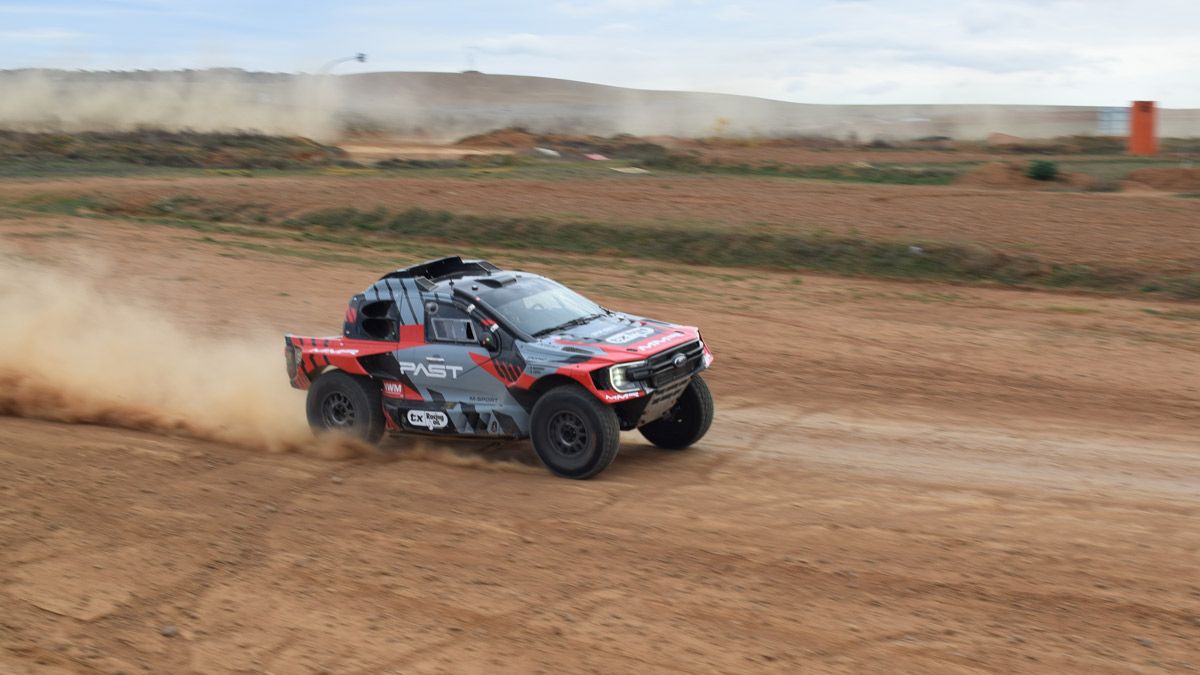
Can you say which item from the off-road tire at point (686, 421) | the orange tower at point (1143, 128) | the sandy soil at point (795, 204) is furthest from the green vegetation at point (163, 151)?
the off-road tire at point (686, 421)

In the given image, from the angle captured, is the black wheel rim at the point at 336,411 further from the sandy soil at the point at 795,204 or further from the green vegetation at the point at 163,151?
the green vegetation at the point at 163,151

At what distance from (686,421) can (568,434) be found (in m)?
1.60

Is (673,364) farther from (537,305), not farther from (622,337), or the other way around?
(537,305)

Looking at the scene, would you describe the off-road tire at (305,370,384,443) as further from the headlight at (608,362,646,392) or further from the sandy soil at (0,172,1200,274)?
the sandy soil at (0,172,1200,274)

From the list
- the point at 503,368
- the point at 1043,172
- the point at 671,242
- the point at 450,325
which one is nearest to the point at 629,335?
the point at 503,368

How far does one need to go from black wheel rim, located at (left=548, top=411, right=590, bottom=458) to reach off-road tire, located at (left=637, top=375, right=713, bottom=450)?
129 centimetres

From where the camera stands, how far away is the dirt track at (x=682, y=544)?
710 centimetres

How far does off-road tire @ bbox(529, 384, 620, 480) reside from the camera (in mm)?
10227

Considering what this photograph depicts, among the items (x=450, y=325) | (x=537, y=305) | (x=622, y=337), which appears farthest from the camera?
(x=537, y=305)

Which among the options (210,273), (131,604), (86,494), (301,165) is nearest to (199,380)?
(86,494)

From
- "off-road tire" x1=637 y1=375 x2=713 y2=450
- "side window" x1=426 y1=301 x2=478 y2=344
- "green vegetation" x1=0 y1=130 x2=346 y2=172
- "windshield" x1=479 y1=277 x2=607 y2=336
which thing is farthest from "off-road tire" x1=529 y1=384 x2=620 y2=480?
"green vegetation" x1=0 y1=130 x2=346 y2=172

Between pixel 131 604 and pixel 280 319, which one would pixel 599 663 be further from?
pixel 280 319

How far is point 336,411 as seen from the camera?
1185 cm

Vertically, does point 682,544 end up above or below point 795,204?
below
